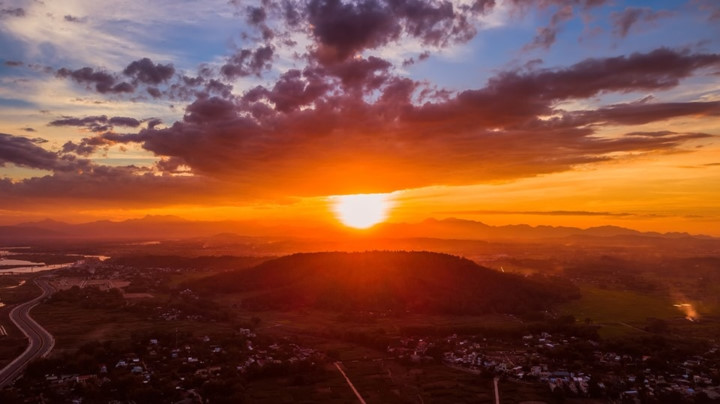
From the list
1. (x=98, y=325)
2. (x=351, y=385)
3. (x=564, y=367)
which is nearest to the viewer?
(x=351, y=385)

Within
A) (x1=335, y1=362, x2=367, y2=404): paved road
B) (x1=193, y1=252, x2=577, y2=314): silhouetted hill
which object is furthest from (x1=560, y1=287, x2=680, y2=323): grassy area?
(x1=335, y1=362, x2=367, y2=404): paved road

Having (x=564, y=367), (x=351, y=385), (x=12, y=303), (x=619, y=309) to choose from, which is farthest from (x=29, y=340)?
(x=619, y=309)

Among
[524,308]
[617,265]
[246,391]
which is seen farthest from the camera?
[617,265]

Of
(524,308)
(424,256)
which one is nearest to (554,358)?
(524,308)

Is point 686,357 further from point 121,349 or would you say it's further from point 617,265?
point 617,265

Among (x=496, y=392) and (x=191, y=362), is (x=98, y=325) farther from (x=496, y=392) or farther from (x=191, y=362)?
(x=496, y=392)

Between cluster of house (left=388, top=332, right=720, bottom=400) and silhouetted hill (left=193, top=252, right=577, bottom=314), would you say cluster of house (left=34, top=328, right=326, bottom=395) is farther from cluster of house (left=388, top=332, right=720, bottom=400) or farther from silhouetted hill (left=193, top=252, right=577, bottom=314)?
silhouetted hill (left=193, top=252, right=577, bottom=314)
